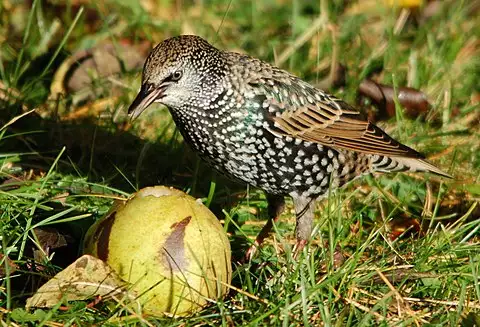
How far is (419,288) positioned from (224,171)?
124 cm

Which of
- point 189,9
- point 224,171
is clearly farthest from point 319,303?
point 189,9

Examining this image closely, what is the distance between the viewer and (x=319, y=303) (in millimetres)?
3967

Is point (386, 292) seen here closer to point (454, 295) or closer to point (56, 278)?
point (454, 295)

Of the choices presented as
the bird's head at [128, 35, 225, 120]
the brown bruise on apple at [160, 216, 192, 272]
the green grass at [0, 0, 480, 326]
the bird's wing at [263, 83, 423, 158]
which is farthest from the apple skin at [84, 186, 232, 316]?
the bird's wing at [263, 83, 423, 158]

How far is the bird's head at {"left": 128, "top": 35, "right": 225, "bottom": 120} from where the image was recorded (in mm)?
4559

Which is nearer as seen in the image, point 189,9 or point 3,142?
point 3,142

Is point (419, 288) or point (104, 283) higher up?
point (104, 283)

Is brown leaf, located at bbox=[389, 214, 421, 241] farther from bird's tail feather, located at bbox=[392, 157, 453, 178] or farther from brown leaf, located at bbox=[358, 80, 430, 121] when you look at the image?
brown leaf, located at bbox=[358, 80, 430, 121]

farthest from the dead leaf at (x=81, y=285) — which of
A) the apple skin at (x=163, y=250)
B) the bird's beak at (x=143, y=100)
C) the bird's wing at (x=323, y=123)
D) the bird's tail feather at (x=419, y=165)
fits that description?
the bird's tail feather at (x=419, y=165)

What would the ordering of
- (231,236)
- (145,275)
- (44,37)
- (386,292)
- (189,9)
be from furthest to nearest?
(189,9)
(44,37)
(231,236)
(386,292)
(145,275)

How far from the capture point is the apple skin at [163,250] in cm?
390

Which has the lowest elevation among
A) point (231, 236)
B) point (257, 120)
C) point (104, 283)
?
point (231, 236)

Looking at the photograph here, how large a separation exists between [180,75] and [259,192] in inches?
51.4

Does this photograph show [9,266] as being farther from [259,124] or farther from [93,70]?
[93,70]
